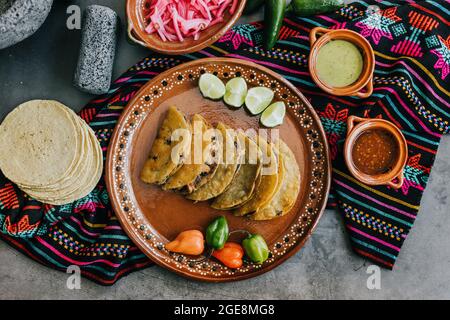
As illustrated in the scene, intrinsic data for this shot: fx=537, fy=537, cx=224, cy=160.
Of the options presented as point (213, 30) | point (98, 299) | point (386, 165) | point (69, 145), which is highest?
point (213, 30)

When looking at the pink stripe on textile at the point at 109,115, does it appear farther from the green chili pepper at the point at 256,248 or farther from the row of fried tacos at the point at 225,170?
the green chili pepper at the point at 256,248

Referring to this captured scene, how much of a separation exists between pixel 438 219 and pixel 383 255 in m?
0.51

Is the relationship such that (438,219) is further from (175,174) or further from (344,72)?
(175,174)

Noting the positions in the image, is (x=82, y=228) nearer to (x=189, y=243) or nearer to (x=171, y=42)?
(x=189, y=243)

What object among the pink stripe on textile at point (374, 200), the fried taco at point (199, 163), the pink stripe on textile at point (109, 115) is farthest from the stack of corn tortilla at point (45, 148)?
the pink stripe on textile at point (374, 200)

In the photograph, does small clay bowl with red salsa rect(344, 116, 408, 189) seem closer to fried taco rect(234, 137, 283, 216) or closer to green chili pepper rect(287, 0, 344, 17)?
fried taco rect(234, 137, 283, 216)

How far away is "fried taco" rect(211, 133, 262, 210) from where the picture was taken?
3.48 m

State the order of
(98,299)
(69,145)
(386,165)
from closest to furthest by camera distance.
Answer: (69,145), (386,165), (98,299)

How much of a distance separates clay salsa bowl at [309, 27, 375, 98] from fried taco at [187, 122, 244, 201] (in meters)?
0.67

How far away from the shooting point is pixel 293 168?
144 inches

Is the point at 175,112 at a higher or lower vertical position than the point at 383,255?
higher

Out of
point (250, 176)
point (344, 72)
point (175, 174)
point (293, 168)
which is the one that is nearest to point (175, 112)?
point (175, 174)

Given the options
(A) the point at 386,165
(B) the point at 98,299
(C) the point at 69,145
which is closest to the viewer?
(C) the point at 69,145

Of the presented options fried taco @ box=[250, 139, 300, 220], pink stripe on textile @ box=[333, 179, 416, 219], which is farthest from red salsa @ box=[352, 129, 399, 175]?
fried taco @ box=[250, 139, 300, 220]
